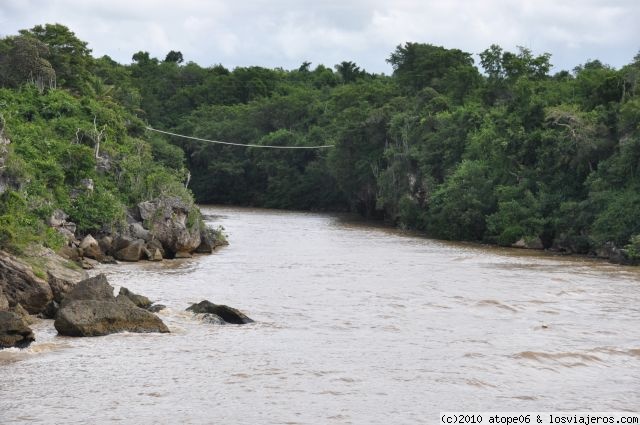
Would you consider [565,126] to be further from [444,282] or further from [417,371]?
[417,371]

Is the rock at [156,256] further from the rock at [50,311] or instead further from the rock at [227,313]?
the rock at [227,313]

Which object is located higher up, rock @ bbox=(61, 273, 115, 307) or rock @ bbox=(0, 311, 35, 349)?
rock @ bbox=(61, 273, 115, 307)

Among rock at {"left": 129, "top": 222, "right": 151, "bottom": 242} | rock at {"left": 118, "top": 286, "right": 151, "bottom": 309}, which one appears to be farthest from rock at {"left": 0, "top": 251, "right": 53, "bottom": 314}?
rock at {"left": 129, "top": 222, "right": 151, "bottom": 242}

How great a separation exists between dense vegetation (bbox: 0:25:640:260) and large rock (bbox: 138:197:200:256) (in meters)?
1.15

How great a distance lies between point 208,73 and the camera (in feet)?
320

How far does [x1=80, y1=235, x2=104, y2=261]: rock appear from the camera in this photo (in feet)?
93.1

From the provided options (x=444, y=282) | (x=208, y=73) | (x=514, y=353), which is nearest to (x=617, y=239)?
(x=444, y=282)

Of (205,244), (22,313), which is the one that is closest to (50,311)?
(22,313)

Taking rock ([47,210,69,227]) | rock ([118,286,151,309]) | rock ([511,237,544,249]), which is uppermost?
rock ([511,237,544,249])

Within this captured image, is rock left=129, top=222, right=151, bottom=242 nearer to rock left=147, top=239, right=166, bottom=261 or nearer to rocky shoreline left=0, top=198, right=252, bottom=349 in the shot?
rock left=147, top=239, right=166, bottom=261

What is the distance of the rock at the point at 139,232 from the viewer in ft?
101

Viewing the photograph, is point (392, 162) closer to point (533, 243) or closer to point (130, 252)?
point (533, 243)

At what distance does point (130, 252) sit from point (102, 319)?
1286 centimetres

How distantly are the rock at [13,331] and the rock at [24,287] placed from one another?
247 centimetres
